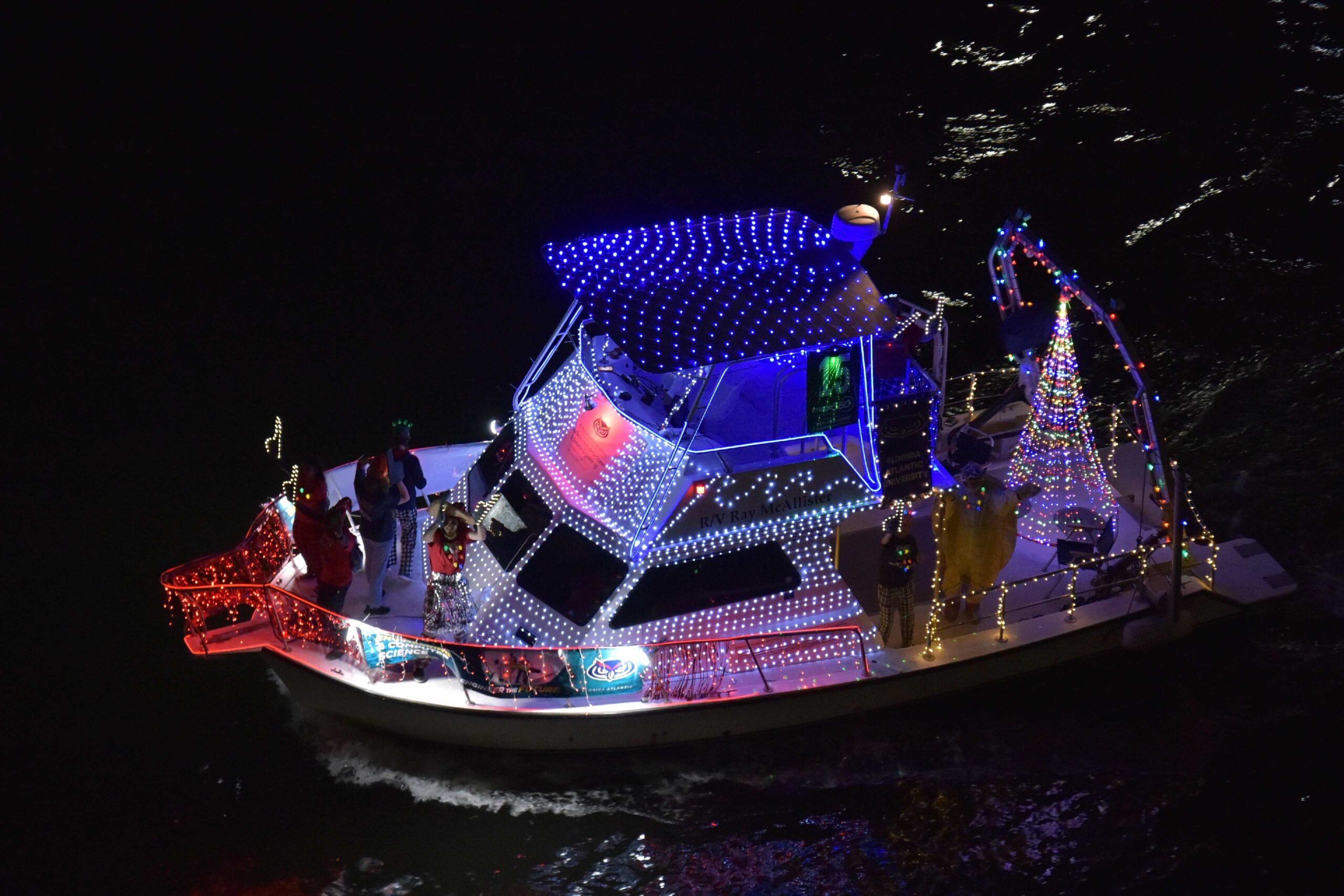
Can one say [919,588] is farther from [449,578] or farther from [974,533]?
[449,578]

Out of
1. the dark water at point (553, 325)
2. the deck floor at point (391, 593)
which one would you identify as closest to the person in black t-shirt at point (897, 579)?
the dark water at point (553, 325)

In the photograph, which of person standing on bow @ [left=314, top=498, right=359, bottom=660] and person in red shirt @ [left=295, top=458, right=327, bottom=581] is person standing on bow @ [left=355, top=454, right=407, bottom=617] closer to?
person standing on bow @ [left=314, top=498, right=359, bottom=660]

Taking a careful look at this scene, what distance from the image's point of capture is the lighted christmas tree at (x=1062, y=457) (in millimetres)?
9461

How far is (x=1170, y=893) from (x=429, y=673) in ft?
18.0

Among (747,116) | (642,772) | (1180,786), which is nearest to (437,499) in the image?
(642,772)

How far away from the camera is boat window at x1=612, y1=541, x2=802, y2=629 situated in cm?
834

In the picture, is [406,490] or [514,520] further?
[406,490]

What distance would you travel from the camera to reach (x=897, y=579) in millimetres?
8406

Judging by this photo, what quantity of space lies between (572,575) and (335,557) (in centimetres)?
191

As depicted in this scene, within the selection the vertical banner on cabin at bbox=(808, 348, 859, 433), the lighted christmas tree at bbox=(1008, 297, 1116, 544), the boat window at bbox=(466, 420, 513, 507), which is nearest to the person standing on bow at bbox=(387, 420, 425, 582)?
the boat window at bbox=(466, 420, 513, 507)

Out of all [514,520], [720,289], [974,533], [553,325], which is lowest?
Answer: [974,533]

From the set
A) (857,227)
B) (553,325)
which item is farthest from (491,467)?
(553,325)

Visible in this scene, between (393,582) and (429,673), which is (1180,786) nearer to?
(429,673)

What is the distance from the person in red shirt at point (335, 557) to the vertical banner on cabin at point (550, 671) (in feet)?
4.32
